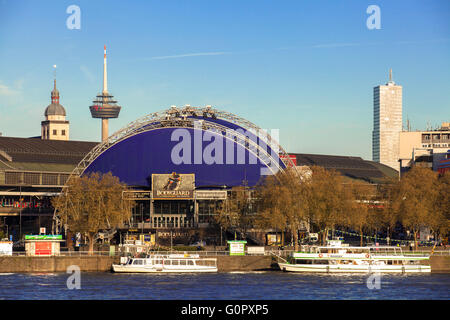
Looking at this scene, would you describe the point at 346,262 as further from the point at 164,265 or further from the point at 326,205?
the point at 164,265

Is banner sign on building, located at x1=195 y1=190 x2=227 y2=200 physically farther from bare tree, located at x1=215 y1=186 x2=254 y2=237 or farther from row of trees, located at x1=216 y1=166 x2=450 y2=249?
bare tree, located at x1=215 y1=186 x2=254 y2=237

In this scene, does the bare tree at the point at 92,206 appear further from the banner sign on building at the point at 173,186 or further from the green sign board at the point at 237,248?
the green sign board at the point at 237,248

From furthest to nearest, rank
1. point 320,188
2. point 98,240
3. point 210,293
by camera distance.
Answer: point 98,240 < point 320,188 < point 210,293

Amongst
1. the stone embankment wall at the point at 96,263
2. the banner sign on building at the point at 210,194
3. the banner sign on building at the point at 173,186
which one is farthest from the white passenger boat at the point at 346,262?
the banner sign on building at the point at 173,186

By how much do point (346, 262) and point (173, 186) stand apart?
197ft

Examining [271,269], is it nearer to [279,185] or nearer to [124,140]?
[279,185]

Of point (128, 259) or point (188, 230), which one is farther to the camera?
point (188, 230)

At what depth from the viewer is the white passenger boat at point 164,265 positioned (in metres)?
128

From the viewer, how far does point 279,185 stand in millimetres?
165875

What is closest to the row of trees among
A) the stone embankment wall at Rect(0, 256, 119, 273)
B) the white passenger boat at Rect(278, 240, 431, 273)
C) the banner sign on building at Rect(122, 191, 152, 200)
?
the white passenger boat at Rect(278, 240, 431, 273)

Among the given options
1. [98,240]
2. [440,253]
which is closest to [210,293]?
[440,253]

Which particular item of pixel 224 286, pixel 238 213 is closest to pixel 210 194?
pixel 238 213
